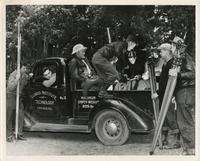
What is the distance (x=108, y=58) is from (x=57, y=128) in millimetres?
1484

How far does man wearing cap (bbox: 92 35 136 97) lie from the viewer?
10.4 metres

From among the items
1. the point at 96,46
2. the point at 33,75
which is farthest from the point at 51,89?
the point at 96,46

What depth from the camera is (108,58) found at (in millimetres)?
10430

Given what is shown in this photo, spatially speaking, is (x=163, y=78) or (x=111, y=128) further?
(x=163, y=78)

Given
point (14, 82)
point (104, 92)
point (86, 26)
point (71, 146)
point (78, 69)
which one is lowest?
point (71, 146)


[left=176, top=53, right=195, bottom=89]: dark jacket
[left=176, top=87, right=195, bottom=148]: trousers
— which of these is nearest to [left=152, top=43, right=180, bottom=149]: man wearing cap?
[left=176, top=87, right=195, bottom=148]: trousers

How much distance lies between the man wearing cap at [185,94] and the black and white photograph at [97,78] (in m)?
0.02

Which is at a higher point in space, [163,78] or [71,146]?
[163,78]

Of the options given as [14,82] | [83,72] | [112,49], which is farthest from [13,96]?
[112,49]

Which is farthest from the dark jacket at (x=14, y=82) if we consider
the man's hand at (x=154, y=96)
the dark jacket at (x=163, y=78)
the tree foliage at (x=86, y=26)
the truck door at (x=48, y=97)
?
the dark jacket at (x=163, y=78)

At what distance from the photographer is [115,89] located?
10391 mm

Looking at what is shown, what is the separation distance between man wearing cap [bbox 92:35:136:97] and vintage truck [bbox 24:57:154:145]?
8.9 inches

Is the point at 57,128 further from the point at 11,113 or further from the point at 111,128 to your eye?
the point at 111,128
